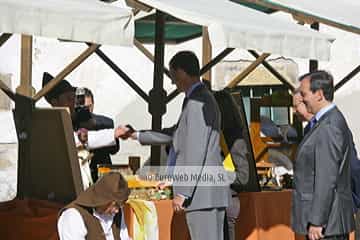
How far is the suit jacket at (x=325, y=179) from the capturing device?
13.0 ft

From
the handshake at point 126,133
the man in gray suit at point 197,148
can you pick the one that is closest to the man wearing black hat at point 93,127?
the handshake at point 126,133

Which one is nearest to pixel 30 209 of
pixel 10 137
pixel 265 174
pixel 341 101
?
pixel 265 174

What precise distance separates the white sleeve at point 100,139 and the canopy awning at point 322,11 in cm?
159

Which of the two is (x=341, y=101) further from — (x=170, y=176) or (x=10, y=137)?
(x=170, y=176)

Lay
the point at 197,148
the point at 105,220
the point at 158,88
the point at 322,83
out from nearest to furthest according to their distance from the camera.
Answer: the point at 105,220
the point at 322,83
the point at 197,148
the point at 158,88

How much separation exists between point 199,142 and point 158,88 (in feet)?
3.66

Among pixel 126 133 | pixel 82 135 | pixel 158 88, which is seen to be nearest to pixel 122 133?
pixel 126 133

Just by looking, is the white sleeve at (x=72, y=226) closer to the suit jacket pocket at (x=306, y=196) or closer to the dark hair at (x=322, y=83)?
the suit jacket pocket at (x=306, y=196)

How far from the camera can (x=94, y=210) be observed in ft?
12.2

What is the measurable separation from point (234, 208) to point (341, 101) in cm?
607

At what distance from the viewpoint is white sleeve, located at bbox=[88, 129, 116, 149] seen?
492 centimetres

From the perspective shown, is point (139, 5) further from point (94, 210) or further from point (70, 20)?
point (94, 210)

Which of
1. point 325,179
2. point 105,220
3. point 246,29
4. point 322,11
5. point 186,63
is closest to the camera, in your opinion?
point 105,220

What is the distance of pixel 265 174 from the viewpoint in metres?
6.22
